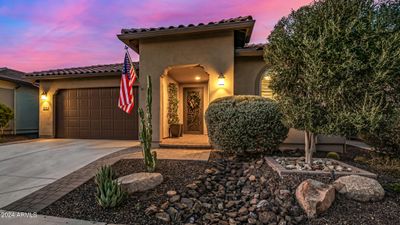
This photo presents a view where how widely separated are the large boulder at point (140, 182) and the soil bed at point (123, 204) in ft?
0.29

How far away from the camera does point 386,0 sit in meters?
3.52

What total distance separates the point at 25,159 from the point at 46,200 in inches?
139

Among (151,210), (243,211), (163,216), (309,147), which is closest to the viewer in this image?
(163,216)

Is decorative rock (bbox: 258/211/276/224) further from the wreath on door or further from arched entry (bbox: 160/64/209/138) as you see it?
the wreath on door

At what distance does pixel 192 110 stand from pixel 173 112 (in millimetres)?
1574

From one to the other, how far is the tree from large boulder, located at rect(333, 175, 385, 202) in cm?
88

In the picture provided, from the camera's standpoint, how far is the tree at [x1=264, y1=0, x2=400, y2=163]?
11.0ft

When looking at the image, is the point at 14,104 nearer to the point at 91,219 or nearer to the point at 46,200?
the point at 46,200

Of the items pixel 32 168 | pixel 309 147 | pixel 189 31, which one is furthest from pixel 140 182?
pixel 189 31

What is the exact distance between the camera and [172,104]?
368 inches

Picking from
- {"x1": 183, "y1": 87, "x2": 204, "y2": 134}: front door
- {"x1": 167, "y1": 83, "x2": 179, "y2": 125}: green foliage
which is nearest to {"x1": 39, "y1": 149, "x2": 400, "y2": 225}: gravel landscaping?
{"x1": 167, "y1": 83, "x2": 179, "y2": 125}: green foliage

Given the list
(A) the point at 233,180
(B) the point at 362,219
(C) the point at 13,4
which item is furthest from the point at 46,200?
(C) the point at 13,4

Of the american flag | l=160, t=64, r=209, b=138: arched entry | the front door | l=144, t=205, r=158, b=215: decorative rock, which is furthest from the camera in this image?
the front door

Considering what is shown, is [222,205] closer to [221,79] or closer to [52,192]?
[52,192]
